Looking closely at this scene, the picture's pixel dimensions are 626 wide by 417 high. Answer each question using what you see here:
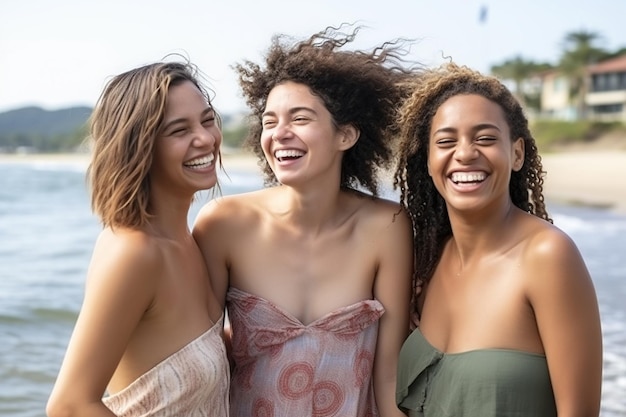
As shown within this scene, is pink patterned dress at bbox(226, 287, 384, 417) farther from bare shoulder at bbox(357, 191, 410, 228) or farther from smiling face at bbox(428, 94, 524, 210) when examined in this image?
smiling face at bbox(428, 94, 524, 210)

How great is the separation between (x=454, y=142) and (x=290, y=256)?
88cm

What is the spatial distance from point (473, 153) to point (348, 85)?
766 mm

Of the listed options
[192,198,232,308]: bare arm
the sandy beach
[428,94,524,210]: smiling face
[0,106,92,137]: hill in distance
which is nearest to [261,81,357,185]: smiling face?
[192,198,232,308]: bare arm

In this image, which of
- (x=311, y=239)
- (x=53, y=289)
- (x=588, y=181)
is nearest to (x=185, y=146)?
(x=311, y=239)

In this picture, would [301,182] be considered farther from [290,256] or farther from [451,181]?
[451,181]

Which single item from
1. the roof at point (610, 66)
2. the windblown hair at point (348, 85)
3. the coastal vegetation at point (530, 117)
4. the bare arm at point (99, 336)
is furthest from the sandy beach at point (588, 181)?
the roof at point (610, 66)

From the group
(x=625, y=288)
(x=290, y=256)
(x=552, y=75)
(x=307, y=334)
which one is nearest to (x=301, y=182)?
(x=290, y=256)

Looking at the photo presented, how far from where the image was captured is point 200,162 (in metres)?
3.21

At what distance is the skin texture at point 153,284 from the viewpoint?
279 centimetres

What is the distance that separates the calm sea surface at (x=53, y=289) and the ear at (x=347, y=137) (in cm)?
78

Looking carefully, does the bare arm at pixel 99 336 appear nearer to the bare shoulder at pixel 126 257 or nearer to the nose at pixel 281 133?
the bare shoulder at pixel 126 257

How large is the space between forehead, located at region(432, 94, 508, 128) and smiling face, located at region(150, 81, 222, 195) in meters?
0.90

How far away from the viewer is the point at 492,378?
286 centimetres

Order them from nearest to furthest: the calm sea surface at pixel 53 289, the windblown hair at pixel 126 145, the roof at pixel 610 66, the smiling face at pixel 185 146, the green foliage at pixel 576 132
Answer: the windblown hair at pixel 126 145
the smiling face at pixel 185 146
the calm sea surface at pixel 53 289
the green foliage at pixel 576 132
the roof at pixel 610 66
